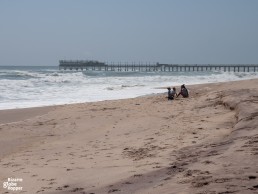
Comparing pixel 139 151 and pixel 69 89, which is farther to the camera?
pixel 69 89

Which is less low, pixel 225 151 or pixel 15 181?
pixel 225 151

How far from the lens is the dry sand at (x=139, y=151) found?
180 inches

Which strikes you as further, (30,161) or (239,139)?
(30,161)

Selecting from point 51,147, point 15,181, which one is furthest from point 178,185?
point 51,147

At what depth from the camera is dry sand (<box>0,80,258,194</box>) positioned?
457 cm

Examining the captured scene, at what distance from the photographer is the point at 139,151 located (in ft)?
22.9

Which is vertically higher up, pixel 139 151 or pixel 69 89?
pixel 139 151

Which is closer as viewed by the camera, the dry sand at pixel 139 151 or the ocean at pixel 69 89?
the dry sand at pixel 139 151

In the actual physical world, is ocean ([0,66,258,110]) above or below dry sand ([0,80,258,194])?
below

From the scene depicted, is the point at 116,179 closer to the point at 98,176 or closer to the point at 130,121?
the point at 98,176

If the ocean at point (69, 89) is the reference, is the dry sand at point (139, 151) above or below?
above

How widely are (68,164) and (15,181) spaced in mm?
1060

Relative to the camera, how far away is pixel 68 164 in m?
6.54

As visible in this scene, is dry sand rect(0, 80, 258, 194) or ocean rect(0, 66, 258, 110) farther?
ocean rect(0, 66, 258, 110)
